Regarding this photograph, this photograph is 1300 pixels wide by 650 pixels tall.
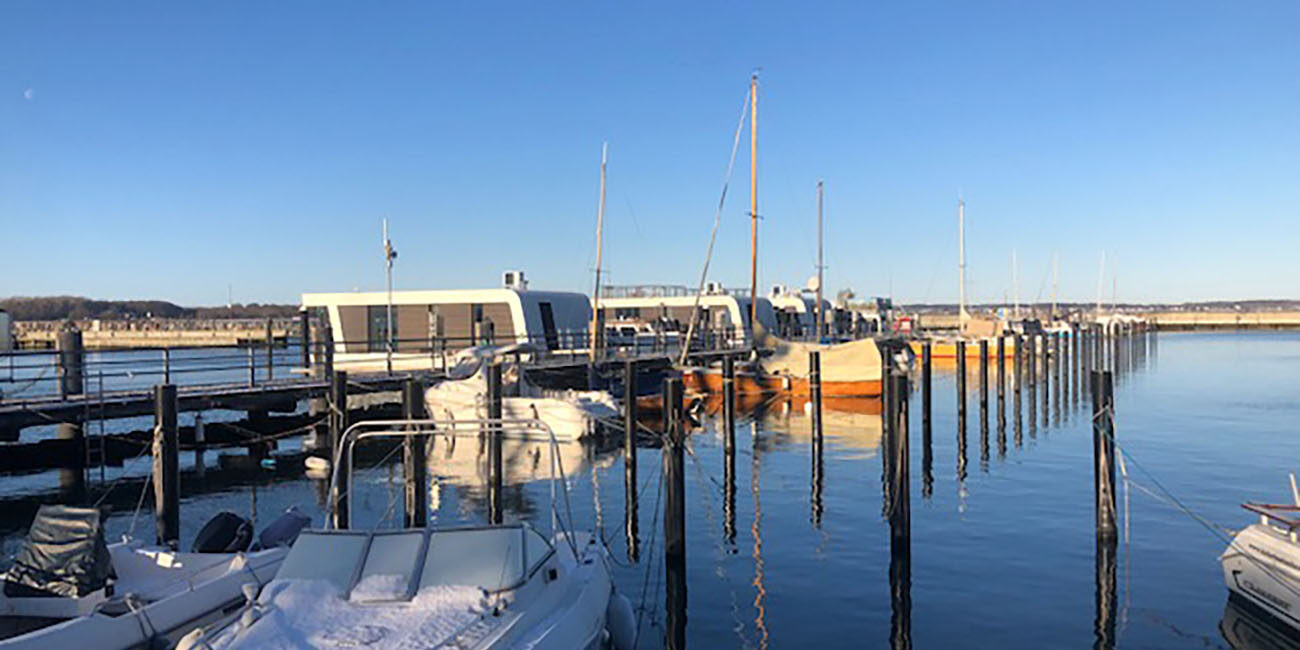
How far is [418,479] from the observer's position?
54.6ft

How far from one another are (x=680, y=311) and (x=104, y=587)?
5309 centimetres

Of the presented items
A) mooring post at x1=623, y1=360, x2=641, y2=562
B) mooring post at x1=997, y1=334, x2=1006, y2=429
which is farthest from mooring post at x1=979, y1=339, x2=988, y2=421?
mooring post at x1=623, y1=360, x2=641, y2=562

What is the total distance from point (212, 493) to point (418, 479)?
30.2ft

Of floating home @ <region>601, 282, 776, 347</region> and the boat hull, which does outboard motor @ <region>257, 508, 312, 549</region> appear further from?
floating home @ <region>601, 282, 776, 347</region>

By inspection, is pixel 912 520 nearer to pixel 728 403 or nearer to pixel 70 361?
pixel 728 403

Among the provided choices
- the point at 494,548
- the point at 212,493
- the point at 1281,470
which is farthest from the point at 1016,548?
the point at 212,493

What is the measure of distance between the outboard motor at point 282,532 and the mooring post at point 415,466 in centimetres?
249

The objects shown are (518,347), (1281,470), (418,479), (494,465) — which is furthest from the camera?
(518,347)

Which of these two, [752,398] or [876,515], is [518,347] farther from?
[876,515]

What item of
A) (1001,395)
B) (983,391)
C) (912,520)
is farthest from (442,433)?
(1001,395)

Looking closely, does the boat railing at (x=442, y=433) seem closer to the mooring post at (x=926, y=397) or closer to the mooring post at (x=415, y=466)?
the mooring post at (x=415, y=466)

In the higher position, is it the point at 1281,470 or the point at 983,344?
the point at 983,344

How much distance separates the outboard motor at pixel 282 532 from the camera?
13504 mm

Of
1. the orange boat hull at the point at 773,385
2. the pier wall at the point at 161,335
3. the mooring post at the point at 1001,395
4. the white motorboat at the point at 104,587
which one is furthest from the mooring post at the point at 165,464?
the pier wall at the point at 161,335
